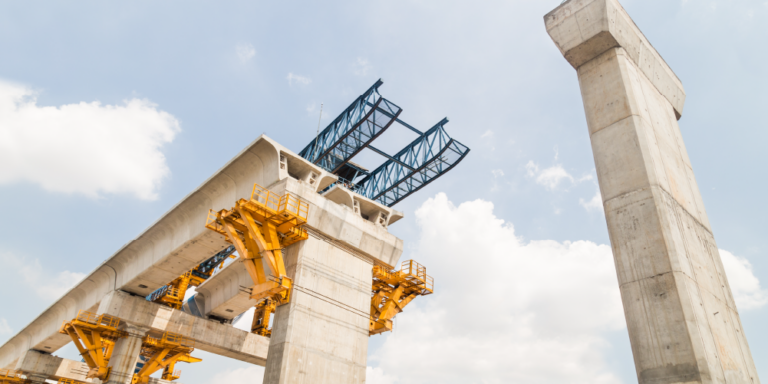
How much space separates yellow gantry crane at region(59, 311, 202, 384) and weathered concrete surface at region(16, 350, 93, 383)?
861 centimetres

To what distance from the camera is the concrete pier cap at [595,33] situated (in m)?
10.9

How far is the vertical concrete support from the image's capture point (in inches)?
623

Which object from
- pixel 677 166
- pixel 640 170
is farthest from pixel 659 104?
pixel 640 170

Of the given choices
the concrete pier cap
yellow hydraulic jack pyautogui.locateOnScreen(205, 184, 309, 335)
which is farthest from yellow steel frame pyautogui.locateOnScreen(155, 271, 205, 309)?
the concrete pier cap

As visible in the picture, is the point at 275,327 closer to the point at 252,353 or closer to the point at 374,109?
the point at 374,109

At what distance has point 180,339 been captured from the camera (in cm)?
2761

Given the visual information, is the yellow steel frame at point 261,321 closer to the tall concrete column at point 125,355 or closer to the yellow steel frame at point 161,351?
the yellow steel frame at point 161,351

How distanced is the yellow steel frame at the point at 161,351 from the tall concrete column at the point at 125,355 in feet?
4.70

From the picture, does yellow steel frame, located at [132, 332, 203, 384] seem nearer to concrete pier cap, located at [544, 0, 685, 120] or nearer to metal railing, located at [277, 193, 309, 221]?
metal railing, located at [277, 193, 309, 221]

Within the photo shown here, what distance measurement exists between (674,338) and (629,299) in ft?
3.13

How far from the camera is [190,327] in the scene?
90.7 ft

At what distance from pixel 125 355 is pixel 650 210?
25320 millimetres

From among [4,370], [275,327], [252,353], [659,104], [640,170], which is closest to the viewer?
[640,170]

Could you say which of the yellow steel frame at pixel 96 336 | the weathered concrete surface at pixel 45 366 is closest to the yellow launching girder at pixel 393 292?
the yellow steel frame at pixel 96 336
